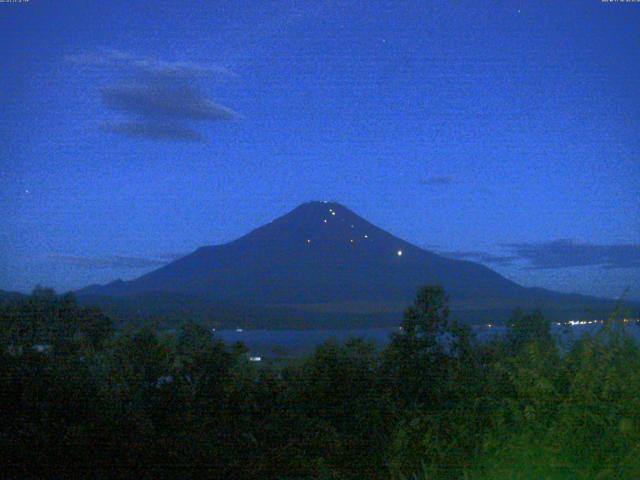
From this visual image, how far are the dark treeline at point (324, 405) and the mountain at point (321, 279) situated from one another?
1175 cm

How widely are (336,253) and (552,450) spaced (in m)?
26.8

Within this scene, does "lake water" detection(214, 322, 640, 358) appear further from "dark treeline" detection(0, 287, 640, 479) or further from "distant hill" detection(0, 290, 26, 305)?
"distant hill" detection(0, 290, 26, 305)

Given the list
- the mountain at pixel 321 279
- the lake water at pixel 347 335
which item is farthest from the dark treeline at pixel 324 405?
the mountain at pixel 321 279

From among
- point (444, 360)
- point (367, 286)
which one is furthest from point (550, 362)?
point (367, 286)

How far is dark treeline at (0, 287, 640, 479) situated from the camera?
16.6ft

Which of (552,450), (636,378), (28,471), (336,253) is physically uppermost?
(336,253)

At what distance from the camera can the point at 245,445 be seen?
6.89 meters

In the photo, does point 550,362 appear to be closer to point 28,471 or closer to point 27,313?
point 28,471

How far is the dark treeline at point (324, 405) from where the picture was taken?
16.6 ft

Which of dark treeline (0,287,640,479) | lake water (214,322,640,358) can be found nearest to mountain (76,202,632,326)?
lake water (214,322,640,358)

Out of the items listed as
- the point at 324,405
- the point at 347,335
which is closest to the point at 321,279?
the point at 347,335

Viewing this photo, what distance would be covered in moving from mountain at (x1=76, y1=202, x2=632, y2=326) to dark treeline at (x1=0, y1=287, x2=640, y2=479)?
1175 cm

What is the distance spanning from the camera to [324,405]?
798 centimetres

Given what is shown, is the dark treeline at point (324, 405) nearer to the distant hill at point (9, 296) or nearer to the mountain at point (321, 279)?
the distant hill at point (9, 296)
